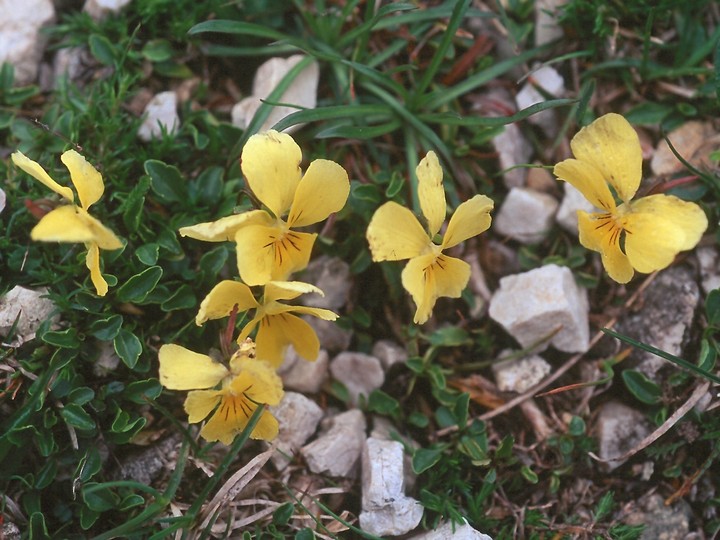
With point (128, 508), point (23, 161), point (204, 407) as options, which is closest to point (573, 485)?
point (204, 407)

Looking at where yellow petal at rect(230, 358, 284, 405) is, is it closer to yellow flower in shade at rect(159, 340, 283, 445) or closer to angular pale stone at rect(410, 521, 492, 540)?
yellow flower in shade at rect(159, 340, 283, 445)

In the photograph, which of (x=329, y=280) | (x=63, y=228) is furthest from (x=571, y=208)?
(x=63, y=228)

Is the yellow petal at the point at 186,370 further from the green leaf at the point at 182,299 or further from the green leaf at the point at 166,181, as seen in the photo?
the green leaf at the point at 166,181

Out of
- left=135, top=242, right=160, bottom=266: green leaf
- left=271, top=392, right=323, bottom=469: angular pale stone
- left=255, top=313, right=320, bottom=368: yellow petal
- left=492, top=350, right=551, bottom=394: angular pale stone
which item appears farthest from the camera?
left=492, top=350, right=551, bottom=394: angular pale stone

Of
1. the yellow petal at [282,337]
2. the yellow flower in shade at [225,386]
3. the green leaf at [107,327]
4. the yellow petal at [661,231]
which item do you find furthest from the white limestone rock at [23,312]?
the yellow petal at [661,231]

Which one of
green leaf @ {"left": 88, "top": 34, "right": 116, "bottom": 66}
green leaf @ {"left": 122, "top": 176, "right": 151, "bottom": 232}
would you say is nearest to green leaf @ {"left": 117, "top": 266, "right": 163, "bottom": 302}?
green leaf @ {"left": 122, "top": 176, "right": 151, "bottom": 232}

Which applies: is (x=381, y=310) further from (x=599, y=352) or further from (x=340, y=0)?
(x=340, y=0)

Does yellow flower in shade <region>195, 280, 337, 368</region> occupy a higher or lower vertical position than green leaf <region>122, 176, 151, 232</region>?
lower
